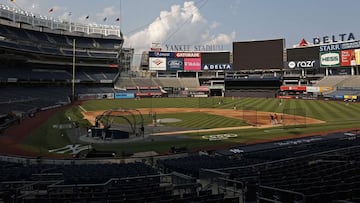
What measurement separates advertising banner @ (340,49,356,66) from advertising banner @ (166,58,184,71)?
57.0 metres

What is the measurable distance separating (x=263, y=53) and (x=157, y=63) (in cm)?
4071

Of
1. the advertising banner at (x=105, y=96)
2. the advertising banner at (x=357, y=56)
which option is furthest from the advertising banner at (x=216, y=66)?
the advertising banner at (x=357, y=56)

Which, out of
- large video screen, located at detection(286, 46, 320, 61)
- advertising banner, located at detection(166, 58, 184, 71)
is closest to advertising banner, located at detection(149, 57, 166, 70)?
advertising banner, located at detection(166, 58, 184, 71)

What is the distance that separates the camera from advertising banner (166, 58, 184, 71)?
128500mm

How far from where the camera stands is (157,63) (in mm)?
127750

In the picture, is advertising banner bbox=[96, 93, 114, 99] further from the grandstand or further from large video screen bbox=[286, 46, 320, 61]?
large video screen bbox=[286, 46, 320, 61]

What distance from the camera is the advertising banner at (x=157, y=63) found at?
127 m

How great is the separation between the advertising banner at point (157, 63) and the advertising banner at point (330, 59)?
57.0 metres

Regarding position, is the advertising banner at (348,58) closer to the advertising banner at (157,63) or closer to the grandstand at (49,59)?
the advertising banner at (157,63)

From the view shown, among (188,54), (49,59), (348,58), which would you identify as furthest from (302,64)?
(49,59)

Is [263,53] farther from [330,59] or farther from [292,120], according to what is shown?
[292,120]

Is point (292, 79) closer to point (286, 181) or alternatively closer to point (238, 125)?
point (238, 125)

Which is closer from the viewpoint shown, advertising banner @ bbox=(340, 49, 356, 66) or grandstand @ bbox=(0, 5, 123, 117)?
grandstand @ bbox=(0, 5, 123, 117)

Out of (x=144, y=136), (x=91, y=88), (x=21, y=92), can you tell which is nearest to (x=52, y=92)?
(x=21, y=92)
